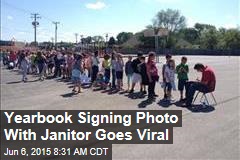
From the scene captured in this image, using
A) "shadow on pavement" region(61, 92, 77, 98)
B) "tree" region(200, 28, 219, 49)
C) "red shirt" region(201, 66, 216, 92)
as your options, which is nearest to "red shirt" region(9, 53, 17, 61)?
"shadow on pavement" region(61, 92, 77, 98)

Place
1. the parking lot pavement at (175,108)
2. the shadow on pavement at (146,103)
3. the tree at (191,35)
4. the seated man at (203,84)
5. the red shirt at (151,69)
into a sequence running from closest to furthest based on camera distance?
the parking lot pavement at (175,108) < the seated man at (203,84) < the shadow on pavement at (146,103) < the red shirt at (151,69) < the tree at (191,35)

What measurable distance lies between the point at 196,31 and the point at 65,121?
165 meters

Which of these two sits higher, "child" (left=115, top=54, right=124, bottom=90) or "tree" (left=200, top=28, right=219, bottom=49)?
"tree" (left=200, top=28, right=219, bottom=49)

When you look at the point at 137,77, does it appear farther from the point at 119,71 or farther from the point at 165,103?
the point at 165,103

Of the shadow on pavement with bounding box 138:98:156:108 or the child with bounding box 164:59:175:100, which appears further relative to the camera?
the child with bounding box 164:59:175:100

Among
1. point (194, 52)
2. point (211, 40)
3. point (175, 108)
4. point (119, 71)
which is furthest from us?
point (211, 40)

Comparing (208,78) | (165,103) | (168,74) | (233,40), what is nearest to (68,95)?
(168,74)

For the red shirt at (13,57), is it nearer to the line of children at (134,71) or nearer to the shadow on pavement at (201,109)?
the line of children at (134,71)

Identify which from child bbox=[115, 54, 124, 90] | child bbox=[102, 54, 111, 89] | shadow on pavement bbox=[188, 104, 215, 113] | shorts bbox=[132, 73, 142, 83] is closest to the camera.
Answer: shadow on pavement bbox=[188, 104, 215, 113]

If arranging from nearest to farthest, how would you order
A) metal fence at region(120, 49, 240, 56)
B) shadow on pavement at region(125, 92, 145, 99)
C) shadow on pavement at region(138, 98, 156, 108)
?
shadow on pavement at region(138, 98, 156, 108), shadow on pavement at region(125, 92, 145, 99), metal fence at region(120, 49, 240, 56)

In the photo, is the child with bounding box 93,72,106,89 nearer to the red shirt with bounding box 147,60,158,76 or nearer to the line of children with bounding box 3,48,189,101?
the line of children with bounding box 3,48,189,101

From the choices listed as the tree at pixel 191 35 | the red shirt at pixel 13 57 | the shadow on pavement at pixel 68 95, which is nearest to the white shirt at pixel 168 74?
the shadow on pavement at pixel 68 95

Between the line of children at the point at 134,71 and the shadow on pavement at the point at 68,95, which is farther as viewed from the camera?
the shadow on pavement at the point at 68,95

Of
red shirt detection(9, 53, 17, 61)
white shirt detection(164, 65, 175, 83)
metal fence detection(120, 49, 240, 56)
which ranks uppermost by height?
metal fence detection(120, 49, 240, 56)
